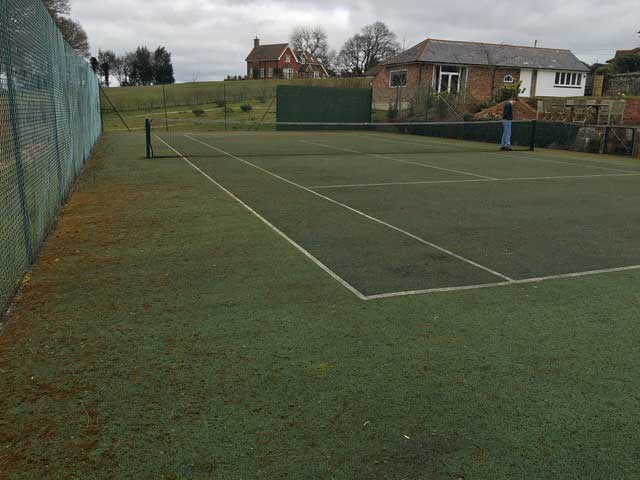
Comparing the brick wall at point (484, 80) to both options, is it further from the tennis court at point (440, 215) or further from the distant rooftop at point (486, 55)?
the tennis court at point (440, 215)

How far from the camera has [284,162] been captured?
17.0 meters

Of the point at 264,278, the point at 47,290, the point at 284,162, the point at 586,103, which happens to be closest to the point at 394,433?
the point at 264,278

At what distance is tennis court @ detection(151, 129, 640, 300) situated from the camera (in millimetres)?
6102

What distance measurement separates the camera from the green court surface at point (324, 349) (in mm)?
2898

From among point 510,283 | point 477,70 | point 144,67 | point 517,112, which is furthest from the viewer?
point 144,67

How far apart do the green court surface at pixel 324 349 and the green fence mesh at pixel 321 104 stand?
31.0 m

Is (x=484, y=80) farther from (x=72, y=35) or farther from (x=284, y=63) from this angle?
(x=284, y=63)

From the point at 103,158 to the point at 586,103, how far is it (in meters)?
19.4

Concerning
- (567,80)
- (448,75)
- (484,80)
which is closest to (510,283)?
(448,75)

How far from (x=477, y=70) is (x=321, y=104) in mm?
14277

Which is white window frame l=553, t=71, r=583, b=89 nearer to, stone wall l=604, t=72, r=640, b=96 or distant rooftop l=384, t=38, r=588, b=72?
distant rooftop l=384, t=38, r=588, b=72

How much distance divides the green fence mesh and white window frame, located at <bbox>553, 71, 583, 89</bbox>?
18.5 meters

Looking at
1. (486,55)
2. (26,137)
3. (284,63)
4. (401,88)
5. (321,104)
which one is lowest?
(26,137)

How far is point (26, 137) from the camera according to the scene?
20.3 ft
